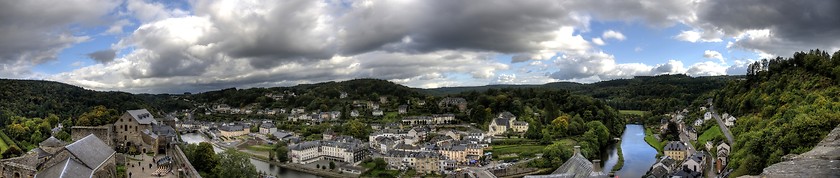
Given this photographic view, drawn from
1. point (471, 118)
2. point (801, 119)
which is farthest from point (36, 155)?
point (471, 118)

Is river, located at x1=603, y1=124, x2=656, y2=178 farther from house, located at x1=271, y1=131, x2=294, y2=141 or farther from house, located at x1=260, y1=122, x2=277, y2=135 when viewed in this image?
house, located at x1=260, y1=122, x2=277, y2=135

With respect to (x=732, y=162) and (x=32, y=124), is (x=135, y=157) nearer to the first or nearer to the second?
(x=32, y=124)

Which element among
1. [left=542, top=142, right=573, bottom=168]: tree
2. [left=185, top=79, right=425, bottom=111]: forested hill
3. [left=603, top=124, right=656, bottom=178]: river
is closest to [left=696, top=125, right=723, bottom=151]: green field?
[left=603, top=124, right=656, bottom=178]: river

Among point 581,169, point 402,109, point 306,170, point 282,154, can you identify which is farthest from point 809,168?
point 402,109

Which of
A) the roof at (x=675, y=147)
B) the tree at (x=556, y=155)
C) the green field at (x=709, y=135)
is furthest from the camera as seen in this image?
the green field at (x=709, y=135)

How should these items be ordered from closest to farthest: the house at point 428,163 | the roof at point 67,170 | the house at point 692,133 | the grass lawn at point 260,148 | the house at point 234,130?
the roof at point 67,170 → the house at point 428,163 → the house at point 692,133 → the grass lawn at point 260,148 → the house at point 234,130

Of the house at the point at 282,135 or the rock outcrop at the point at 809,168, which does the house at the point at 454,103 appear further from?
the rock outcrop at the point at 809,168

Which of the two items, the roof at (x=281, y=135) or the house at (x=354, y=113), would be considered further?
the house at (x=354, y=113)

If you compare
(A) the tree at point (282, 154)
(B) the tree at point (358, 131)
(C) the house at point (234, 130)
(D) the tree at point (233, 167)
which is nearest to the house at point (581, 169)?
(D) the tree at point (233, 167)
